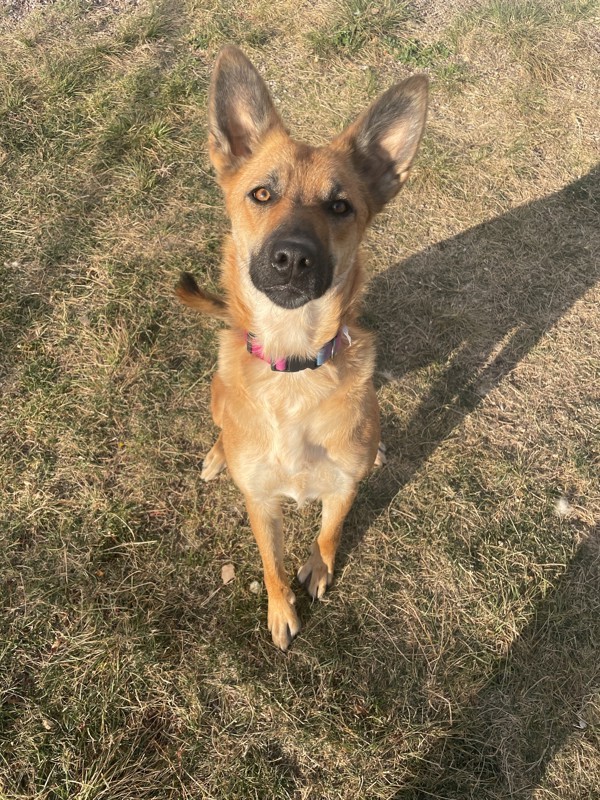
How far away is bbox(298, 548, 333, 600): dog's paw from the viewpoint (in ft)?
10.7

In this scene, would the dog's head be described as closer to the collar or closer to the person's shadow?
the collar

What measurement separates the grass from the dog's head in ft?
5.57

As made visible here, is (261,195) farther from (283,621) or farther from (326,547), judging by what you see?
(283,621)

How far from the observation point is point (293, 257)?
213 centimetres

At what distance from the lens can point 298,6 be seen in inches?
235

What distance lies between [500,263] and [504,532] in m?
2.45

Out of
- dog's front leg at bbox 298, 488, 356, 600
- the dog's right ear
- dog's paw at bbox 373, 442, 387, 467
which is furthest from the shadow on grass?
the dog's right ear

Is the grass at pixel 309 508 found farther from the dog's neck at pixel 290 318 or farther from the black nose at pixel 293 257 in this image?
the black nose at pixel 293 257

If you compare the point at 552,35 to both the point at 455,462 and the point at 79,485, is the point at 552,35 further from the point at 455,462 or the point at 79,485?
the point at 79,485

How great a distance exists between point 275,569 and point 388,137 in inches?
95.0

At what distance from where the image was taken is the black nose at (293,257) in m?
2.13

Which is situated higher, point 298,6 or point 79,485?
point 298,6

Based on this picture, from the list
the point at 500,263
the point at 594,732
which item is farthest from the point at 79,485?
the point at 500,263

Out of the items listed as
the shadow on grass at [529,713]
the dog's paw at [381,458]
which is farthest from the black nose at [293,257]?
the shadow on grass at [529,713]
